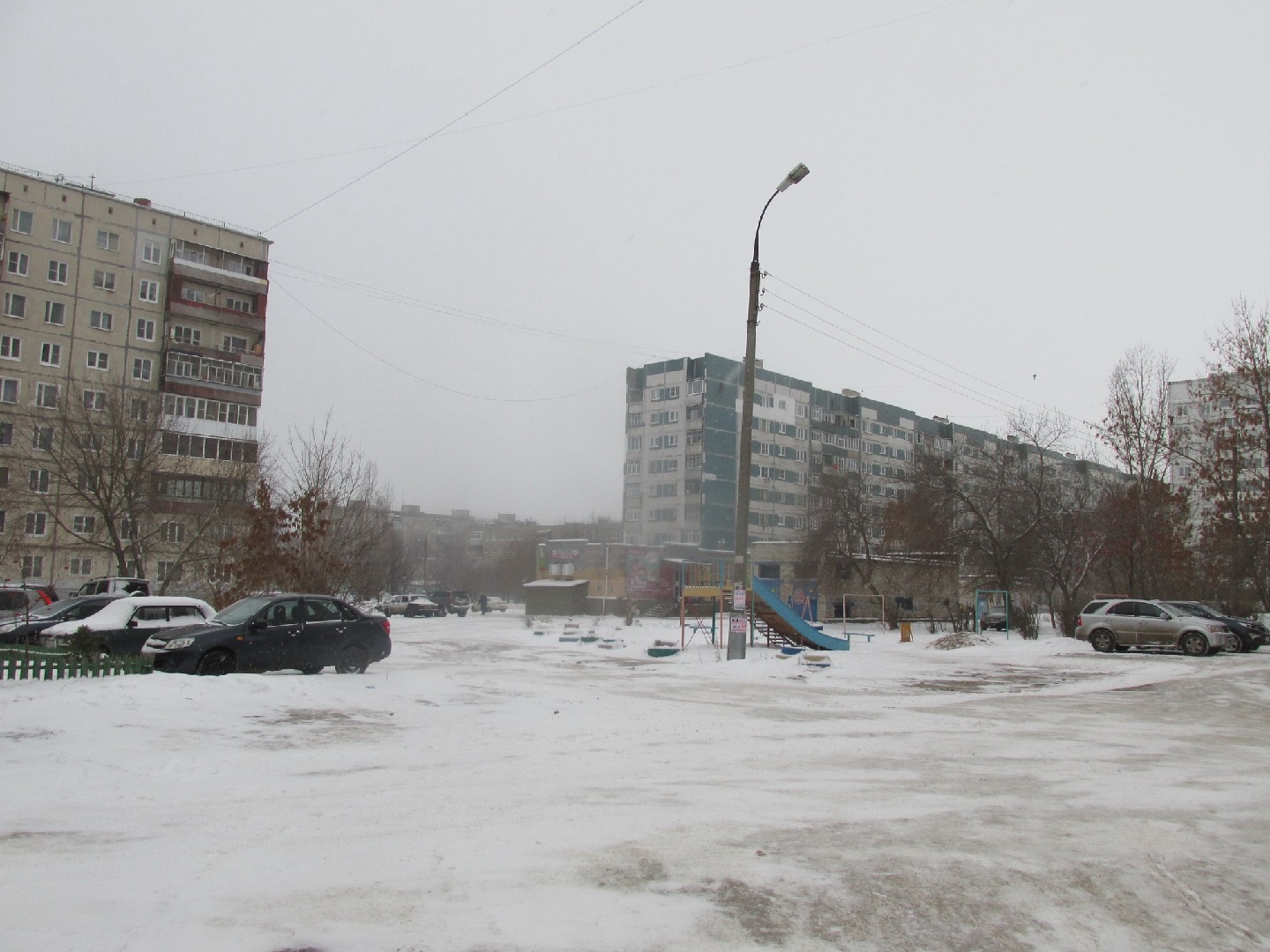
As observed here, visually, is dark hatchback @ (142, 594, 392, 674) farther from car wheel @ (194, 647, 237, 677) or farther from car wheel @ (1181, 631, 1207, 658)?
car wheel @ (1181, 631, 1207, 658)

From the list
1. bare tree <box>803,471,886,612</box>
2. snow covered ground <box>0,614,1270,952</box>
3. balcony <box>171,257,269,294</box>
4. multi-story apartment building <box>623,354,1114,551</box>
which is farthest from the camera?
multi-story apartment building <box>623,354,1114,551</box>

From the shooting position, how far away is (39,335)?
189 ft

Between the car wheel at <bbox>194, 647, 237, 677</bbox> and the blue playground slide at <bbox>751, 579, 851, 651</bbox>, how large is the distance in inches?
627

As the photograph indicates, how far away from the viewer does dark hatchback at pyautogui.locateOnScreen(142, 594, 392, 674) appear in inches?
583

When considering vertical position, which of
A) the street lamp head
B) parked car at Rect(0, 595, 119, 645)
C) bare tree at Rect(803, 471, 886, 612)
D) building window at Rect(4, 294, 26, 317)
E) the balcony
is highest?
the balcony

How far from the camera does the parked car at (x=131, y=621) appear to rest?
1770 centimetres

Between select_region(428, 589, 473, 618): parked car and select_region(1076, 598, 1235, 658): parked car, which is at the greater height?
select_region(1076, 598, 1235, 658): parked car

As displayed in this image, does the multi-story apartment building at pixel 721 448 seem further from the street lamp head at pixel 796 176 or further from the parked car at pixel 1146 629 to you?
the street lamp head at pixel 796 176

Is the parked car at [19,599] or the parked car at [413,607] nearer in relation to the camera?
the parked car at [19,599]

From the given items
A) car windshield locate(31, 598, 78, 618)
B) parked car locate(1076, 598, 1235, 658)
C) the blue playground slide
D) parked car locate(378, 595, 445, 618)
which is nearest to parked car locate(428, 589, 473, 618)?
parked car locate(378, 595, 445, 618)

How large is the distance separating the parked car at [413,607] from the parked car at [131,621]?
3962cm

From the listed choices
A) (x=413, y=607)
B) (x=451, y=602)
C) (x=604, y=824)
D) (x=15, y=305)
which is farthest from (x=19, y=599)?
(x=451, y=602)

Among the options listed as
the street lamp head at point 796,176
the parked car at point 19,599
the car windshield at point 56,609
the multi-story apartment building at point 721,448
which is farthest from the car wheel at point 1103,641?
the multi-story apartment building at point 721,448

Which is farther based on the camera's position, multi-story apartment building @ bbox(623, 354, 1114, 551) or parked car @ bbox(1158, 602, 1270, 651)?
multi-story apartment building @ bbox(623, 354, 1114, 551)
